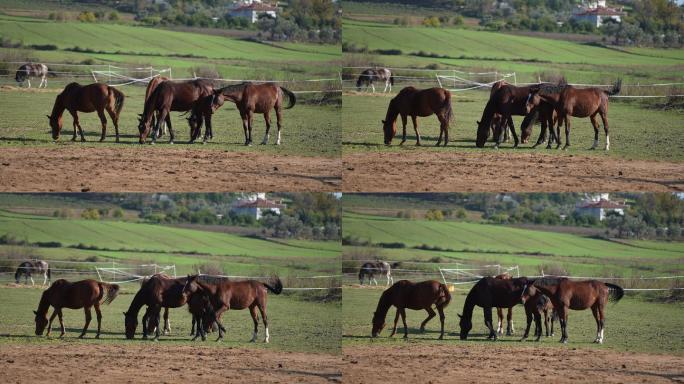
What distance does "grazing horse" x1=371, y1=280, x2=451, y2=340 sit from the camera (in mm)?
16469

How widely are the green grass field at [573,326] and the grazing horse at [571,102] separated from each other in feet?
7.14

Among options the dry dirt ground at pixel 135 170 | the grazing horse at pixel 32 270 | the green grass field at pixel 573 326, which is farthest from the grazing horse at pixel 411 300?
the grazing horse at pixel 32 270

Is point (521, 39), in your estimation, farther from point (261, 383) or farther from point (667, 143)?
point (261, 383)

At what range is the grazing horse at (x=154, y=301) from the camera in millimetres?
16312

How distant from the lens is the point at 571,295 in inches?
637

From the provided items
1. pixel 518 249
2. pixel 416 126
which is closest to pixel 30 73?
pixel 416 126

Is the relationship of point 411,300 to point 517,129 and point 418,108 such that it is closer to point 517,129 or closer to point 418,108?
point 418,108

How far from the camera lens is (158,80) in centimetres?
1845

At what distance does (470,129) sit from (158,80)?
4.15 metres

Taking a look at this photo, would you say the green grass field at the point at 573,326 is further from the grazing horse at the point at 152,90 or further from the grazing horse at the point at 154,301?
the grazing horse at the point at 152,90

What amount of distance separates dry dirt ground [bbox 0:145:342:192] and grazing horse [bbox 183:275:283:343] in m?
1.49

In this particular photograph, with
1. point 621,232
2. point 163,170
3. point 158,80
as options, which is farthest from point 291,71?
point 621,232

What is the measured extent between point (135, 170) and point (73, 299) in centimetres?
182

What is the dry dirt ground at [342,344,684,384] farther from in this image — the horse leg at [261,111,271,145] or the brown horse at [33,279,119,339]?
the horse leg at [261,111,271,145]
